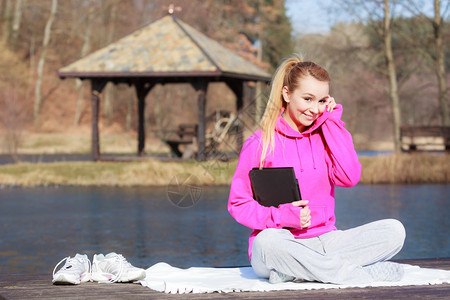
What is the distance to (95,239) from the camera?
37.8 ft

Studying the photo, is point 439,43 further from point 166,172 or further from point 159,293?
point 159,293

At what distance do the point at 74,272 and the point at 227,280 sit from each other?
3.16ft

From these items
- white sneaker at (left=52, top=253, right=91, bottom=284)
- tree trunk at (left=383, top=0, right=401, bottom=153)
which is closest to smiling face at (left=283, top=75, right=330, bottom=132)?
white sneaker at (left=52, top=253, right=91, bottom=284)

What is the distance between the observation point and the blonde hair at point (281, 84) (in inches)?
208

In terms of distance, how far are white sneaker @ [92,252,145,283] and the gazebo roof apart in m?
15.2

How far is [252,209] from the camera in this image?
16.8 feet

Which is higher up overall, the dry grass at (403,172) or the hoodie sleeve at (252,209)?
the hoodie sleeve at (252,209)

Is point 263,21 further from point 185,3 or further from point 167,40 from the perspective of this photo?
point 167,40

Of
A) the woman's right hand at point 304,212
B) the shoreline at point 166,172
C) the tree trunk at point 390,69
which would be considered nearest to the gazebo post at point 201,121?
A: the shoreline at point 166,172

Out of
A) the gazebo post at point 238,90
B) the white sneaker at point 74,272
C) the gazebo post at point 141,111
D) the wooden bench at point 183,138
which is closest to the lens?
the white sneaker at point 74,272

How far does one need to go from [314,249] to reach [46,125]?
41034mm

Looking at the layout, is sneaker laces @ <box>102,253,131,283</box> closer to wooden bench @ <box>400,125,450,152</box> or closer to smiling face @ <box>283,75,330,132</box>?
smiling face @ <box>283,75,330,132</box>

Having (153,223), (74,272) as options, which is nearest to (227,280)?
(74,272)

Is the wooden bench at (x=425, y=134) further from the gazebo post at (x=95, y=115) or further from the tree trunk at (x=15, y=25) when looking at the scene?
the tree trunk at (x=15, y=25)
